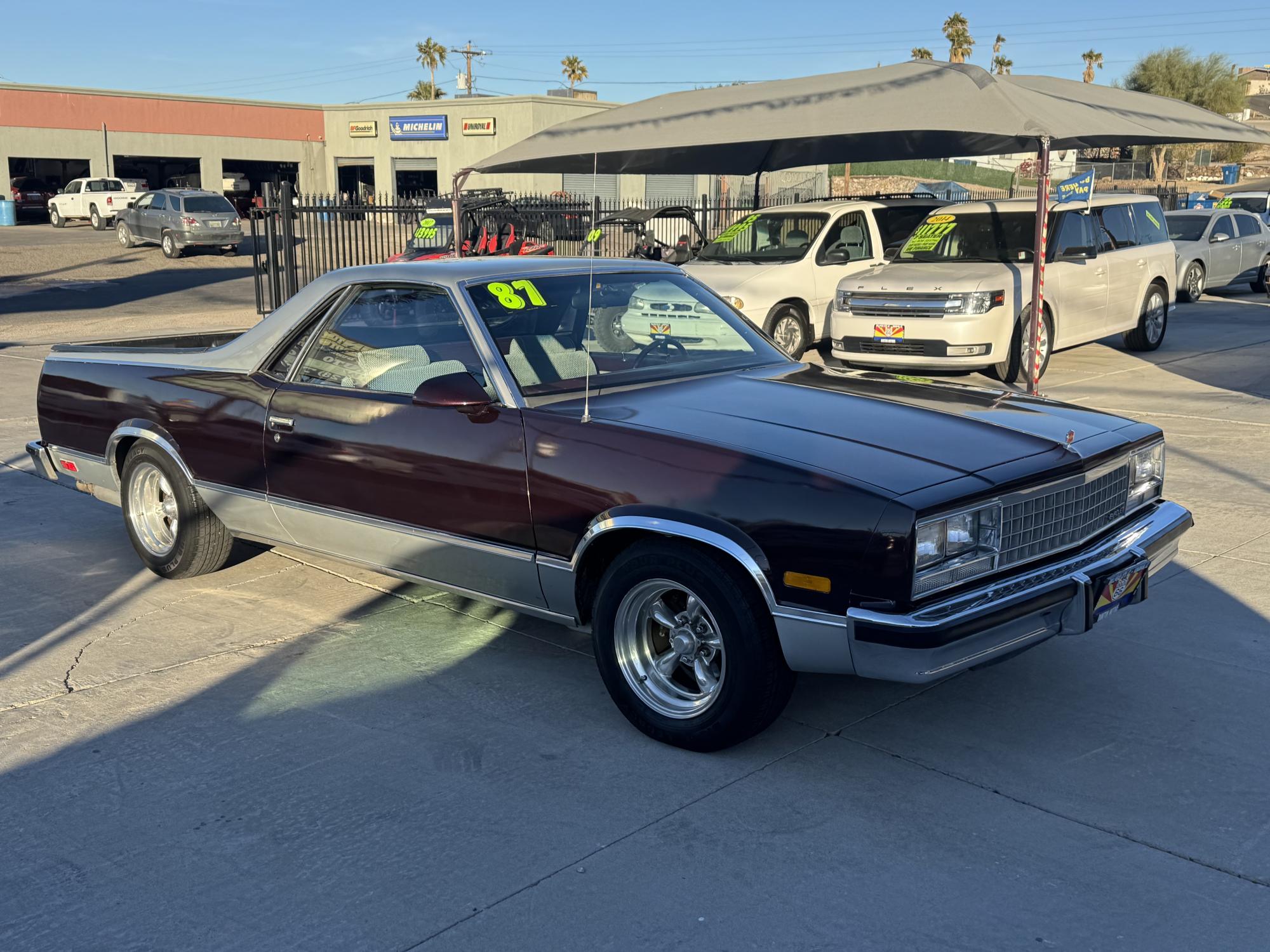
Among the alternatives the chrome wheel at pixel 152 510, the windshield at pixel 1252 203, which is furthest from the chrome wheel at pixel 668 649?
the windshield at pixel 1252 203

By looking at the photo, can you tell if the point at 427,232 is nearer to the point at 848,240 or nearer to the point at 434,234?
the point at 434,234

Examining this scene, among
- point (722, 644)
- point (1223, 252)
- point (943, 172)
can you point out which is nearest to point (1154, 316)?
point (1223, 252)

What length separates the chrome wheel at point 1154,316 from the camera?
14289 millimetres

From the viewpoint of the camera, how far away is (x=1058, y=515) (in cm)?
415

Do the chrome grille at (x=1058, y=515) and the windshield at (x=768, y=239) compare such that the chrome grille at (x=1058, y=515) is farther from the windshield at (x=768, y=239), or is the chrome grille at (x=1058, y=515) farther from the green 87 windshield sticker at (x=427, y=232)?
the green 87 windshield sticker at (x=427, y=232)

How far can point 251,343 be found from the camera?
5645 millimetres

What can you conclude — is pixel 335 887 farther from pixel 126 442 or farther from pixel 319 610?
pixel 126 442

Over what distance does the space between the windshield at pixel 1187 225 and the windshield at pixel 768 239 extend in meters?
9.44

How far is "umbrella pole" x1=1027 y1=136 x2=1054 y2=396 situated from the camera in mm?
11078

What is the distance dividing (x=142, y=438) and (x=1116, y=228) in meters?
11.2

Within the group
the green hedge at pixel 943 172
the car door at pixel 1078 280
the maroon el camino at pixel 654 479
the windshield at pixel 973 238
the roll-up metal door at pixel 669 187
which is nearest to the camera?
the maroon el camino at pixel 654 479

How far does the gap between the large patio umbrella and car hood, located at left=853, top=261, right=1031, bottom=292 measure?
1.66 feet

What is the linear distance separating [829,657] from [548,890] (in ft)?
3.57

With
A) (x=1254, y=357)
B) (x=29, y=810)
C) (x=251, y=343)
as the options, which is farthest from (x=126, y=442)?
(x=1254, y=357)
